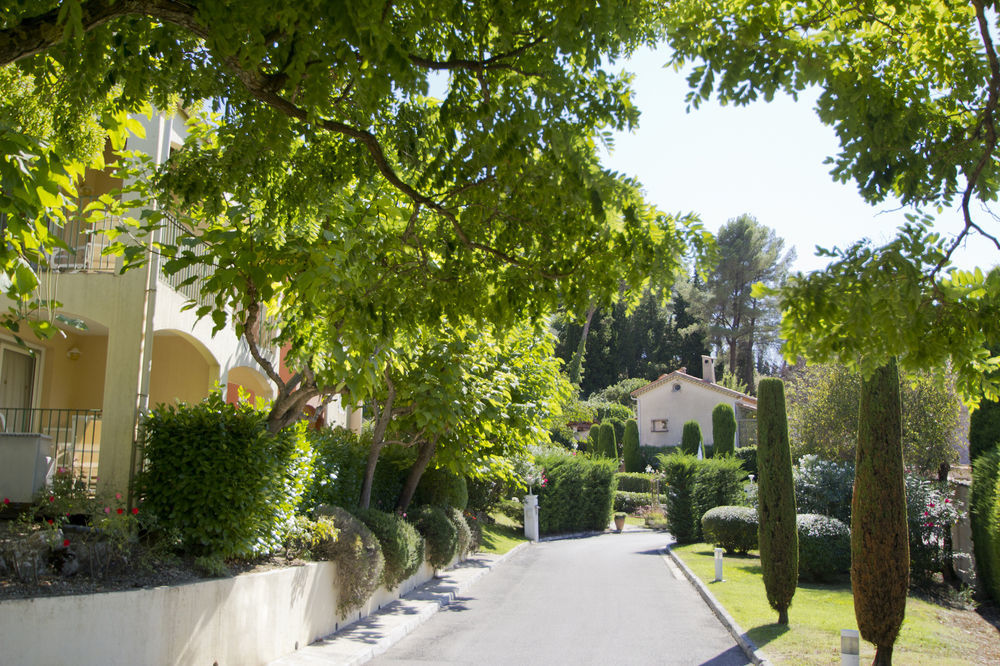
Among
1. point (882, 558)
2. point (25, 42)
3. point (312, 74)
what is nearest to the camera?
point (312, 74)

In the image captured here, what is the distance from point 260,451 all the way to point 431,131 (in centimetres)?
424

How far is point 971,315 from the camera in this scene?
5.48 meters

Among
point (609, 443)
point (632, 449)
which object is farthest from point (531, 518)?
point (632, 449)

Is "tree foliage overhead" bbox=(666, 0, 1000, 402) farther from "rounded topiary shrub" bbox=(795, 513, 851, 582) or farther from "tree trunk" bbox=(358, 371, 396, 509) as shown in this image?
"rounded topiary shrub" bbox=(795, 513, 851, 582)

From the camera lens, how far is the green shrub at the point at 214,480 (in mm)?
8547

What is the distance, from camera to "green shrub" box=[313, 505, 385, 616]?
10.7 m

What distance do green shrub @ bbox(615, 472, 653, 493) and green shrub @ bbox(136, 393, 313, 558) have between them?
36.6 m

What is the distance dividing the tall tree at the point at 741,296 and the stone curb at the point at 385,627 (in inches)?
1888

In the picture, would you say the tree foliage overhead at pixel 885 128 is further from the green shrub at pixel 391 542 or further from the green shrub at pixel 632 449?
the green shrub at pixel 632 449

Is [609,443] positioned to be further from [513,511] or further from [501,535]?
[501,535]

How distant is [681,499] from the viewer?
26938 mm

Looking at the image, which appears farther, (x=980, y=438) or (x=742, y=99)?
(x=980, y=438)

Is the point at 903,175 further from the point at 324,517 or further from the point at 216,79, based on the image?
the point at 324,517

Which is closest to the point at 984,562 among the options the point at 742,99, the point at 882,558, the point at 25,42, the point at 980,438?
the point at 980,438
